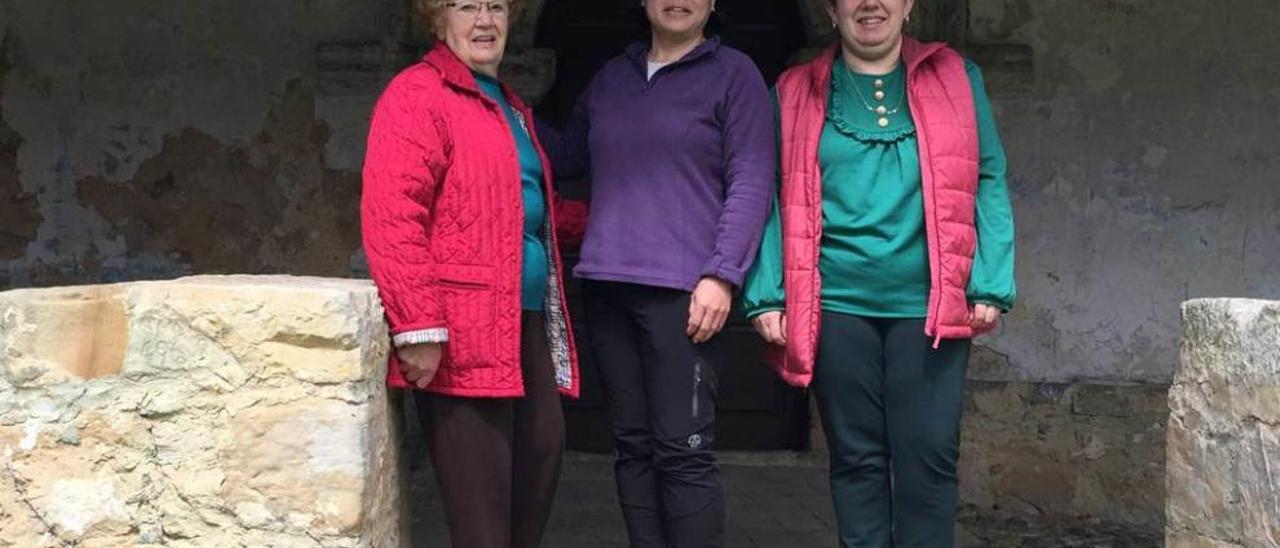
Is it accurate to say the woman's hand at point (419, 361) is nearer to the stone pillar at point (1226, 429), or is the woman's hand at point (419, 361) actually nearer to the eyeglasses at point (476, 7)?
the eyeglasses at point (476, 7)

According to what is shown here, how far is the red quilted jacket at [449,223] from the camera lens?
8.18 ft

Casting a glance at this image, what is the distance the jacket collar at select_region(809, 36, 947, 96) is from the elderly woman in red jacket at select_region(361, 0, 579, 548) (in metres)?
0.64

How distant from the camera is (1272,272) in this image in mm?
5363

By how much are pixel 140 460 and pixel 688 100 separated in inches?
52.6

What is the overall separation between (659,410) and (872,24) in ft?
3.15

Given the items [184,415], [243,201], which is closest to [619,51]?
[243,201]

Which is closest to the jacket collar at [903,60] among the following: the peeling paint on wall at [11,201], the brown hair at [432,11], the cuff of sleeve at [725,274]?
the cuff of sleeve at [725,274]

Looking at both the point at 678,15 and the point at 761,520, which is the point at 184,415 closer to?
the point at 678,15

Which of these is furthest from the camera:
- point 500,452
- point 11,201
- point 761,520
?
point 11,201

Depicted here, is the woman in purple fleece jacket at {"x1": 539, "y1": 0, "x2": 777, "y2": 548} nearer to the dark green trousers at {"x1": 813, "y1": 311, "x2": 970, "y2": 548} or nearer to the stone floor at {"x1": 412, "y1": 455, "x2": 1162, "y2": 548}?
the dark green trousers at {"x1": 813, "y1": 311, "x2": 970, "y2": 548}

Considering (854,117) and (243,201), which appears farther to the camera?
(243,201)

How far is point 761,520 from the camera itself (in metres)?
4.64

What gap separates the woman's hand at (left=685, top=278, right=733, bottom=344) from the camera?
9.14 ft

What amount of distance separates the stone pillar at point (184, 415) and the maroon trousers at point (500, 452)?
0.31 meters
